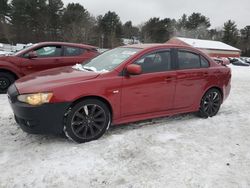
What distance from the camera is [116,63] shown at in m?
4.68

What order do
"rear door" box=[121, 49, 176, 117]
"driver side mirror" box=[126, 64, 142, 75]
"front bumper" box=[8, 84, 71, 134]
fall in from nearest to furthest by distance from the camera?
1. "front bumper" box=[8, 84, 71, 134]
2. "driver side mirror" box=[126, 64, 142, 75]
3. "rear door" box=[121, 49, 176, 117]

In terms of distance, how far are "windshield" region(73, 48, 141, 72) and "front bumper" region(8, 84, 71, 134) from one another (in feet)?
3.53

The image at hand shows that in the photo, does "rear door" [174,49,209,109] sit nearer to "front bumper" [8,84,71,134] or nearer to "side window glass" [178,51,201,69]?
"side window glass" [178,51,201,69]

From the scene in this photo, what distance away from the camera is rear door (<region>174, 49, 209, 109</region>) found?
5.17m

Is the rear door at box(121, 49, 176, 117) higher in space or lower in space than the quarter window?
lower

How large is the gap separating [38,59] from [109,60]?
12.4ft

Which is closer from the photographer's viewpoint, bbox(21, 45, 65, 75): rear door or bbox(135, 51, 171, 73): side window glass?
bbox(135, 51, 171, 73): side window glass

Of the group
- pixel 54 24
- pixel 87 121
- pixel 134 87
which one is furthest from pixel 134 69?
pixel 54 24

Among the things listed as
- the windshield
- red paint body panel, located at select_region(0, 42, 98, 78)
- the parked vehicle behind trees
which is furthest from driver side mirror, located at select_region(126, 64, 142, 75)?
the parked vehicle behind trees

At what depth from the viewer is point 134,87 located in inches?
179

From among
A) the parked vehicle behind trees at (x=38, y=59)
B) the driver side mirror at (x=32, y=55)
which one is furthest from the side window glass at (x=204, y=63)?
the driver side mirror at (x=32, y=55)

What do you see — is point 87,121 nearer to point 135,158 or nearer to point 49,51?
point 135,158

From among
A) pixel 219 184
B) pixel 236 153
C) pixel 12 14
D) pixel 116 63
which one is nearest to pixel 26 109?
pixel 116 63

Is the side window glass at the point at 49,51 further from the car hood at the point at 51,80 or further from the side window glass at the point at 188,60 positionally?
the side window glass at the point at 188,60
